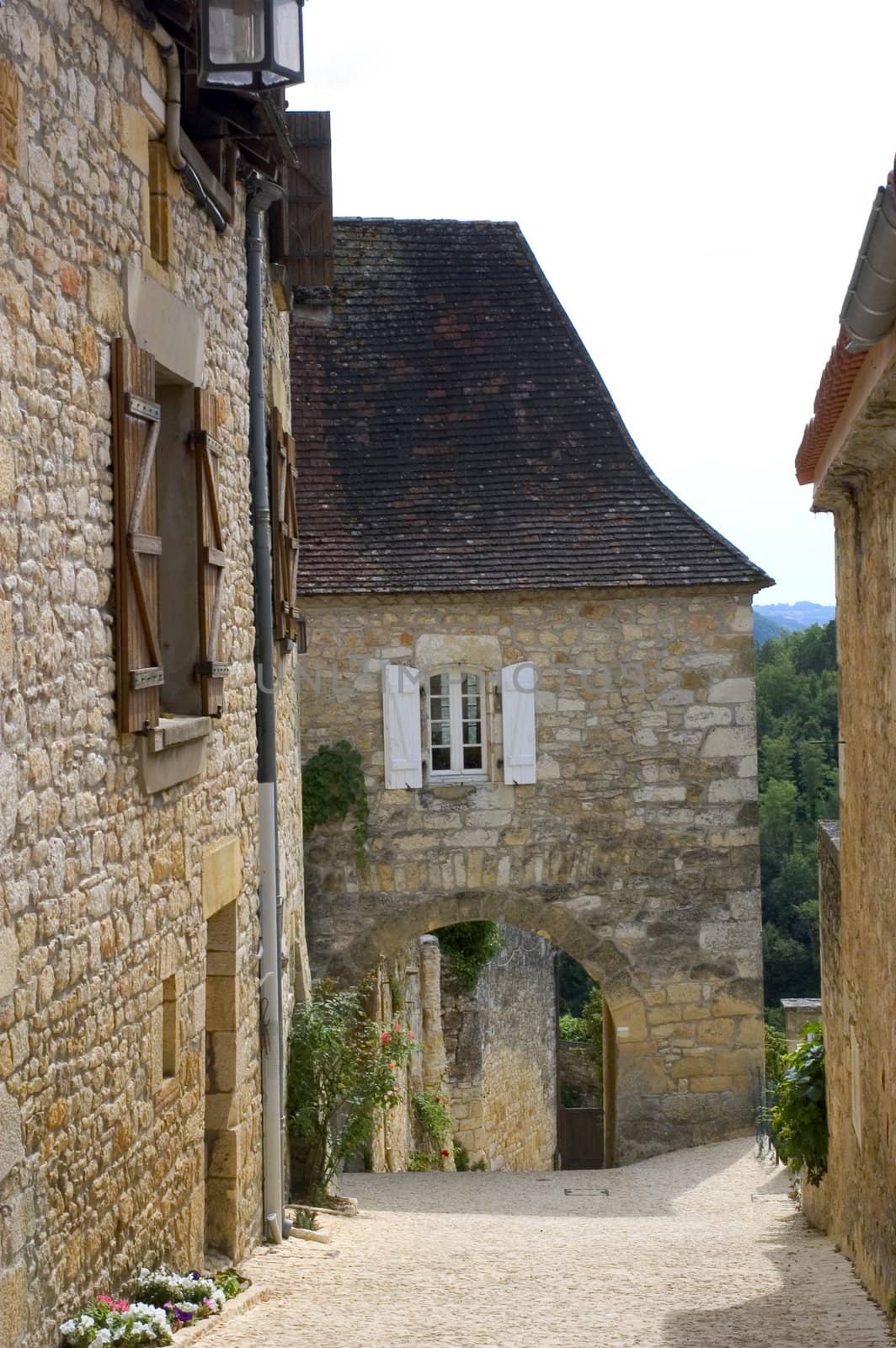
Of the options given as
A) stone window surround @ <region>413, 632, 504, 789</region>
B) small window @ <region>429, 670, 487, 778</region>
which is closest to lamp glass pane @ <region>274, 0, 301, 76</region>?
stone window surround @ <region>413, 632, 504, 789</region>

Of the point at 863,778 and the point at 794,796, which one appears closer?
the point at 863,778

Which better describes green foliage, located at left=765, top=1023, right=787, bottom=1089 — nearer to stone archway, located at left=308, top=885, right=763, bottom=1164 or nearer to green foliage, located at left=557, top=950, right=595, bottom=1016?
stone archway, located at left=308, top=885, right=763, bottom=1164

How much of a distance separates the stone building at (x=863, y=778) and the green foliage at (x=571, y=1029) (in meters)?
22.8

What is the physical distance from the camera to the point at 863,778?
22.4 ft

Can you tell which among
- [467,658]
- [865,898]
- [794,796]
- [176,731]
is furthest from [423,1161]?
[794,796]

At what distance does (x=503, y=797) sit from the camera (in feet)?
44.8

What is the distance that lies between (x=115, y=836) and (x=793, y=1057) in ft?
17.8

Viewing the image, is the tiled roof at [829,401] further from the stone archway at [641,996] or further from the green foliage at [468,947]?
the green foliage at [468,947]

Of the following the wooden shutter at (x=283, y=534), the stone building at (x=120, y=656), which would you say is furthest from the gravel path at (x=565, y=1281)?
the wooden shutter at (x=283, y=534)

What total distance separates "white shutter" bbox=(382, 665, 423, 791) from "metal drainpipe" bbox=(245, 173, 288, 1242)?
5321mm

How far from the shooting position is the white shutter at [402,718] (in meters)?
13.5

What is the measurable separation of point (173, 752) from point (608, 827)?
26.8 ft

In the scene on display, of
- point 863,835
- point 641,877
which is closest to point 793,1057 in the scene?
point 863,835

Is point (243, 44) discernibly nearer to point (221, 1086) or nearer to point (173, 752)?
point (173, 752)
